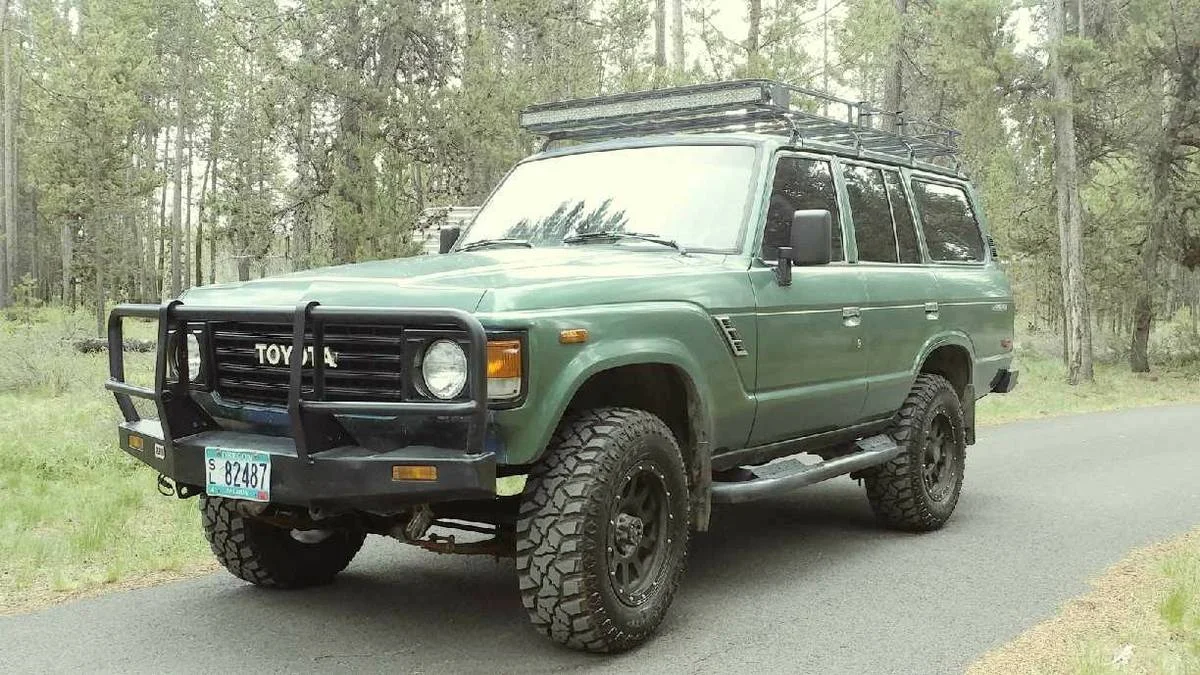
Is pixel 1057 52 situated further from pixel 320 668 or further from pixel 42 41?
pixel 42 41

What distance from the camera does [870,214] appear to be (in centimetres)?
641

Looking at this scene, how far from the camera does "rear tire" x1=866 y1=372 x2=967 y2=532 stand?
6.45m

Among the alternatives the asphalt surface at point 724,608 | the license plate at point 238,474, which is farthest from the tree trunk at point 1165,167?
the license plate at point 238,474

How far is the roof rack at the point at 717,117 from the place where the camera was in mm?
5840

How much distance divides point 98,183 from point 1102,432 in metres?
21.6

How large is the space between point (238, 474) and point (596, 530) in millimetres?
1375

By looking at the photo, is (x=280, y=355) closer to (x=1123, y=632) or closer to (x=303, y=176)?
(x=1123, y=632)

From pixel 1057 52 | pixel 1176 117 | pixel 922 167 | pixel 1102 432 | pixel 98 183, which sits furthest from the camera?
pixel 98 183

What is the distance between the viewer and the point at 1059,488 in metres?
8.20

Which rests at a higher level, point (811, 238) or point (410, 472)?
point (811, 238)

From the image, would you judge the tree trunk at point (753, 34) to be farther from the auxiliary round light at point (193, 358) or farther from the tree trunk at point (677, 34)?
the auxiliary round light at point (193, 358)

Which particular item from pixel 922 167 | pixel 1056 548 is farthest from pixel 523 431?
pixel 922 167

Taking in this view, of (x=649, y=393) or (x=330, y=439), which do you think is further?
(x=649, y=393)

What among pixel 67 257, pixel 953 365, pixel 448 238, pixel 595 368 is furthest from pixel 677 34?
pixel 67 257
